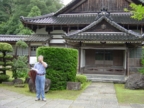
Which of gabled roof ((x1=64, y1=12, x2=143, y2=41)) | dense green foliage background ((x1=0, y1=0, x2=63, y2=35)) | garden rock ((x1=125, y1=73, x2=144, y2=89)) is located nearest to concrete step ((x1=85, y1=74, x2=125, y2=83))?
garden rock ((x1=125, y1=73, x2=144, y2=89))

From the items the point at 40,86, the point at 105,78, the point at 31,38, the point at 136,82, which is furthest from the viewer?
the point at 31,38

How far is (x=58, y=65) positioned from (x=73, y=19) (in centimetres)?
1054

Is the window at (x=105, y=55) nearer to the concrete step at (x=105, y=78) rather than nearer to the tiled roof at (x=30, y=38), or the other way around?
the concrete step at (x=105, y=78)

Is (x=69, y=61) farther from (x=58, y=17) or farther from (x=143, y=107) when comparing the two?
(x=58, y=17)

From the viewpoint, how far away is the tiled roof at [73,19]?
18859mm

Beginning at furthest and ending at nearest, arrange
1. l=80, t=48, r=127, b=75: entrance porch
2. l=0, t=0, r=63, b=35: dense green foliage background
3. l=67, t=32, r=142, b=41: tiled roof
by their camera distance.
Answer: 1. l=0, t=0, r=63, b=35: dense green foliage background
2. l=80, t=48, r=127, b=75: entrance porch
3. l=67, t=32, r=142, b=41: tiled roof

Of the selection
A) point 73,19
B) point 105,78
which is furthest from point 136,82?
point 73,19

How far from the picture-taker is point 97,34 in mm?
16281

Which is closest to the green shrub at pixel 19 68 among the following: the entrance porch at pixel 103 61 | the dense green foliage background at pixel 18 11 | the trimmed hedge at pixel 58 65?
the trimmed hedge at pixel 58 65

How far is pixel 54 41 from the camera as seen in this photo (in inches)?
778

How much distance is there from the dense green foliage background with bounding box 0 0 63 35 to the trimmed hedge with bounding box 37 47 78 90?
72.6 ft

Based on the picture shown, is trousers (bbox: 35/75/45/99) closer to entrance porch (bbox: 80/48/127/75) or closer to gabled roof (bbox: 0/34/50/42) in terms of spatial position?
entrance porch (bbox: 80/48/127/75)

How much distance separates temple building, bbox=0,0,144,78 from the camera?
1585 centimetres

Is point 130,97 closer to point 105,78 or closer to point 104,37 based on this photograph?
point 105,78
